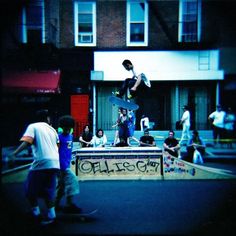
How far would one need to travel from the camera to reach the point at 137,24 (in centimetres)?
986

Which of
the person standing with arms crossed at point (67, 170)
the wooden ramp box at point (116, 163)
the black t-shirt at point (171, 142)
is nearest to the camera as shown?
the person standing with arms crossed at point (67, 170)

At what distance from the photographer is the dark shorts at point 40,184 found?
184 inches

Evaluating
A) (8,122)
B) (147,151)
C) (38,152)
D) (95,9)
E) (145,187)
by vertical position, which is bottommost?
(145,187)

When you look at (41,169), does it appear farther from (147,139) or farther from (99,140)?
(147,139)

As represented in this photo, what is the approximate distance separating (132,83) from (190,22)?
3.39 m

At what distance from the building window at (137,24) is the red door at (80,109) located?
7.59 ft

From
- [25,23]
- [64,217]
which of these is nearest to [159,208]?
[64,217]

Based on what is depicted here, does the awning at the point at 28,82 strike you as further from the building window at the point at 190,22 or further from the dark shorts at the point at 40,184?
the building window at the point at 190,22

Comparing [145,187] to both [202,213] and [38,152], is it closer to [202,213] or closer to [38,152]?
[202,213]

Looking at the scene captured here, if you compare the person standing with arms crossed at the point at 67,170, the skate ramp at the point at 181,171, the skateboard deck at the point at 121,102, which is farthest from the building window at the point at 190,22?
the person standing with arms crossed at the point at 67,170

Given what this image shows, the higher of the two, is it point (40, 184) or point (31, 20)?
point (31, 20)

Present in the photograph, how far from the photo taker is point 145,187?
7594mm

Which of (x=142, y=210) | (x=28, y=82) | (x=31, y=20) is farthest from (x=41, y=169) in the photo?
(x=31, y=20)

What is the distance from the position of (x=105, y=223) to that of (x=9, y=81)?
8.54 feet
